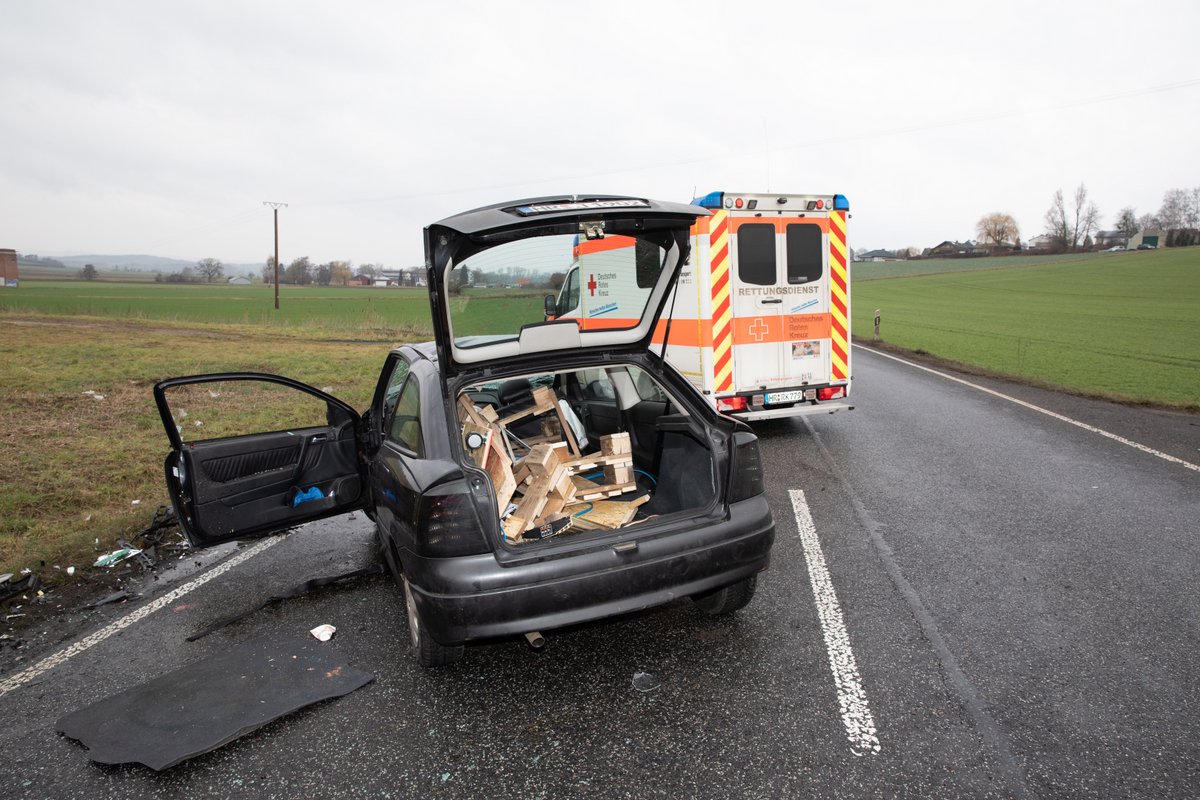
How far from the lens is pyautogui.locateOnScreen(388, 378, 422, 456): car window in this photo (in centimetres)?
368

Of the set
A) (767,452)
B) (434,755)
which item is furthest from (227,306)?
(434,755)

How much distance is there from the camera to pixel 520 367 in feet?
12.5

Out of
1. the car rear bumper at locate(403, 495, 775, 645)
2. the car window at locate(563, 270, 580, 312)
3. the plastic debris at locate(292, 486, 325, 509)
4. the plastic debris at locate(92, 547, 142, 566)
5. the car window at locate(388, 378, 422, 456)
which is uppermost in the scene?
the car window at locate(563, 270, 580, 312)

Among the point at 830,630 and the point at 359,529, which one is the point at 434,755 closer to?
the point at 830,630

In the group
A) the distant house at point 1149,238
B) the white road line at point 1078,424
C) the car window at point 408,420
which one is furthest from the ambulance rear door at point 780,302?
the distant house at point 1149,238

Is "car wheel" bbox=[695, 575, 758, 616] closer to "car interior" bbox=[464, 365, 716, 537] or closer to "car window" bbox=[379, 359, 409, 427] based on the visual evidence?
"car interior" bbox=[464, 365, 716, 537]

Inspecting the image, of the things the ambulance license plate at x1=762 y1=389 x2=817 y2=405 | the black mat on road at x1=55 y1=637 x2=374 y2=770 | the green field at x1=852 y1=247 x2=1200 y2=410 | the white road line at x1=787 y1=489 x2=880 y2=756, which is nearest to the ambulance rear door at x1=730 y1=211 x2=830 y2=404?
the ambulance license plate at x1=762 y1=389 x2=817 y2=405

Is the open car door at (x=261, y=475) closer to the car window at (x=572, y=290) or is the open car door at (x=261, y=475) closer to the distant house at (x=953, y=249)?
the car window at (x=572, y=290)

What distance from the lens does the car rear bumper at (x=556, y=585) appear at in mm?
3088

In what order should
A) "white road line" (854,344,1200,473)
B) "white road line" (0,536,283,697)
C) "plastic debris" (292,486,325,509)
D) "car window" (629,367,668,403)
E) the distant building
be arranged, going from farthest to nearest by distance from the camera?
the distant building
"white road line" (854,344,1200,473)
"plastic debris" (292,486,325,509)
"car window" (629,367,668,403)
"white road line" (0,536,283,697)

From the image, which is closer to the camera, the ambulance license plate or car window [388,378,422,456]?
car window [388,378,422,456]

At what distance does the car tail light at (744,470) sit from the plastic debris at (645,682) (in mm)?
934

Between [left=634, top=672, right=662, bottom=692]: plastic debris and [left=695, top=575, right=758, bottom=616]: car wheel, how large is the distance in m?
0.54

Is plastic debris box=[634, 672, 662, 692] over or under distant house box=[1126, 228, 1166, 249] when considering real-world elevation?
under
